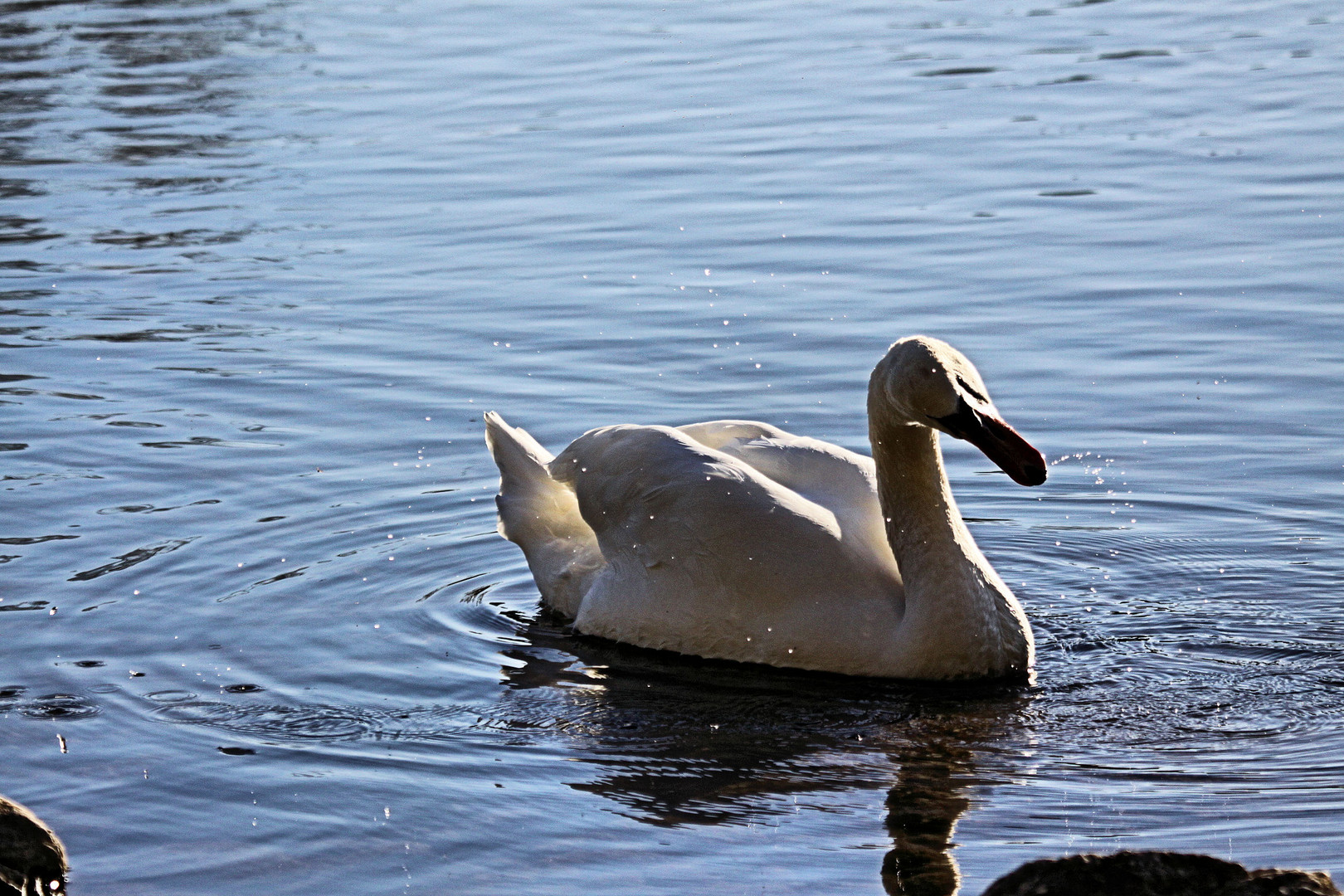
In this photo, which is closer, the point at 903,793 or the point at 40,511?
the point at 903,793

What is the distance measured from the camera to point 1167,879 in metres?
4.96

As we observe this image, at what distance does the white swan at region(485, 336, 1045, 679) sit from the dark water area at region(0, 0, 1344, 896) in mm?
155

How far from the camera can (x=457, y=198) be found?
16031 millimetres

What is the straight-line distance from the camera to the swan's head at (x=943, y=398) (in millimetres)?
7301

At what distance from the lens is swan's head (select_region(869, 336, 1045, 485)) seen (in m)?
7.30

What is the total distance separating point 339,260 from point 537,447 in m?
5.32

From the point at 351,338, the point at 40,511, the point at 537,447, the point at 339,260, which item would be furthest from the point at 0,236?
the point at 537,447

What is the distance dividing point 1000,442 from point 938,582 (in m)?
0.66

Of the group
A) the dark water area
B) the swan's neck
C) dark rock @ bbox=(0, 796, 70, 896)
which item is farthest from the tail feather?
dark rock @ bbox=(0, 796, 70, 896)

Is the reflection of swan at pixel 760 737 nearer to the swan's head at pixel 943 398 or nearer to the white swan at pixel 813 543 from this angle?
the white swan at pixel 813 543

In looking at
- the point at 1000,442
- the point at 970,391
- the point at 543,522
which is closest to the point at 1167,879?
the point at 1000,442

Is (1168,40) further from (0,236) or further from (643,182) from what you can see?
(0,236)

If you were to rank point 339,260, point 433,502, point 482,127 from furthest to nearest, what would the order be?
point 482,127, point 339,260, point 433,502

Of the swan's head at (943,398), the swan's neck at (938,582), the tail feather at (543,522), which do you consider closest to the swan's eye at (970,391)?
the swan's head at (943,398)
